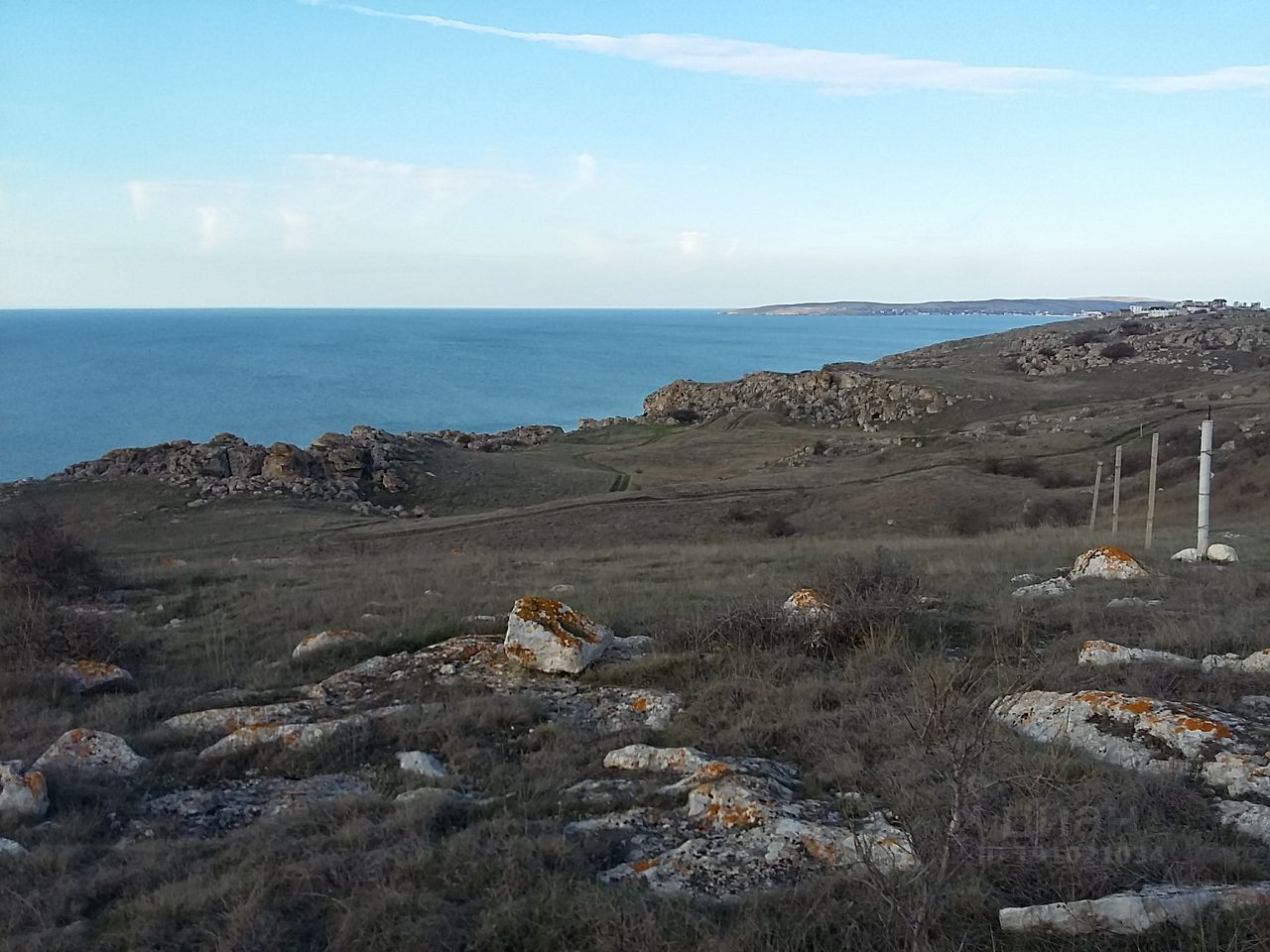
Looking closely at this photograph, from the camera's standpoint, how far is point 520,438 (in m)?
56.2

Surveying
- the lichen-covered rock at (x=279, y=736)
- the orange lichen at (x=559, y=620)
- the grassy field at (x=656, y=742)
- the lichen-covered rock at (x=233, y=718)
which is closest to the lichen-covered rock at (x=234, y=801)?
the grassy field at (x=656, y=742)

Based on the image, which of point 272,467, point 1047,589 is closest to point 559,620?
point 1047,589

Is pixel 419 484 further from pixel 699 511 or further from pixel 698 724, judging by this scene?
pixel 698 724

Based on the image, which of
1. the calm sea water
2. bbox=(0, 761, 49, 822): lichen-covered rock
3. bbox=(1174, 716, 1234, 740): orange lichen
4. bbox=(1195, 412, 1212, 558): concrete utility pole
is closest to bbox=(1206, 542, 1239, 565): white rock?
bbox=(1195, 412, 1212, 558): concrete utility pole

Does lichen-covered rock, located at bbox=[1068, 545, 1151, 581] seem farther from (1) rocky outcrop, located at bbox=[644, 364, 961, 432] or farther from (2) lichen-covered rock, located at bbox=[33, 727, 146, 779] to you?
(1) rocky outcrop, located at bbox=[644, 364, 961, 432]

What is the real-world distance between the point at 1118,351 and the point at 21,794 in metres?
70.7

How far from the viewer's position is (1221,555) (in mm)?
13180

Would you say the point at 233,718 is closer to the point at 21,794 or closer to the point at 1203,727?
the point at 21,794

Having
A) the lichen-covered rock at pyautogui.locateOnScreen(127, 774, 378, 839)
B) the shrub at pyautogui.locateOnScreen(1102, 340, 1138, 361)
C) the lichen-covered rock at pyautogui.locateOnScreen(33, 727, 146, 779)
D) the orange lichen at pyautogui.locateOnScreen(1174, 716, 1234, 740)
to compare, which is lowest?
the lichen-covered rock at pyautogui.locateOnScreen(127, 774, 378, 839)

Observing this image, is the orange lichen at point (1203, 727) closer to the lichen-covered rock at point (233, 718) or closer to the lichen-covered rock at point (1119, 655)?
the lichen-covered rock at point (1119, 655)

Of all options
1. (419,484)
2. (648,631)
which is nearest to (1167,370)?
(419,484)

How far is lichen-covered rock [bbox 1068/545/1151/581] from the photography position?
A: 11.5m

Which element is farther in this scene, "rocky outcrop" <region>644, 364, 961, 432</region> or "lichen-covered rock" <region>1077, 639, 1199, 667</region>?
"rocky outcrop" <region>644, 364, 961, 432</region>

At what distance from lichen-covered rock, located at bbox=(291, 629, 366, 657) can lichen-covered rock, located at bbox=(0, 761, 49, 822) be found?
3521mm
